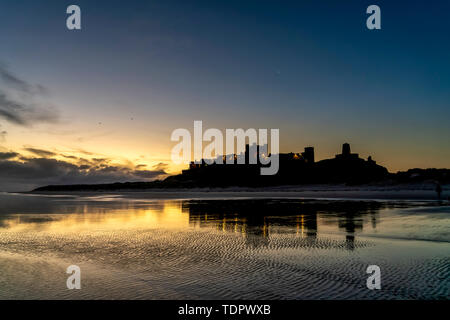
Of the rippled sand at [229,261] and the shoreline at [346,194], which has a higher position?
the rippled sand at [229,261]

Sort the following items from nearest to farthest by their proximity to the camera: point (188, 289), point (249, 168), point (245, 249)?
point (188, 289), point (245, 249), point (249, 168)

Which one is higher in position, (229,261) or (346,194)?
(229,261)

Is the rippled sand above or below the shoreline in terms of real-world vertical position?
above

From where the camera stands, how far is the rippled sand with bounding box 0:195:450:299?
6637 millimetres

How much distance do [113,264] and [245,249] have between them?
4322 millimetres

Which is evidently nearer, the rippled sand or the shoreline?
the rippled sand

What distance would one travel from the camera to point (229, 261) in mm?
9180

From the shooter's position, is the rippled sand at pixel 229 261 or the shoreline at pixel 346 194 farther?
the shoreline at pixel 346 194

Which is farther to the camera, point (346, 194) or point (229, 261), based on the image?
point (346, 194)

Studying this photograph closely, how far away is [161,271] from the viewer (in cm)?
814

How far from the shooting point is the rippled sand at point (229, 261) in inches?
261
